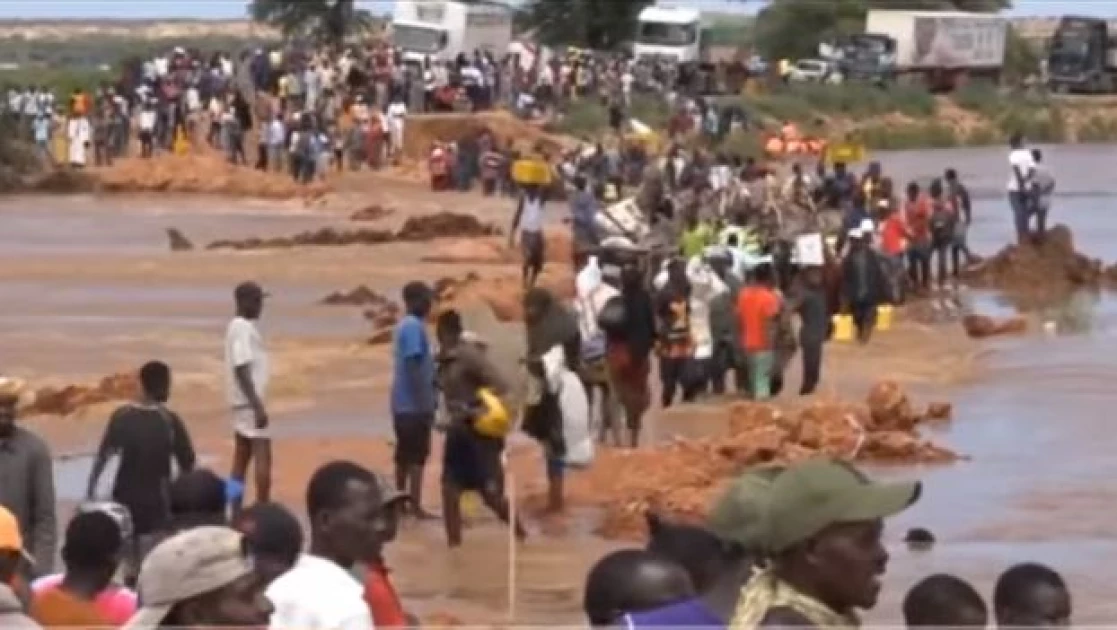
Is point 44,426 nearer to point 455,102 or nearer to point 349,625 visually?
point 349,625

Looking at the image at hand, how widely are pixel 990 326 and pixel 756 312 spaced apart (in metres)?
8.47

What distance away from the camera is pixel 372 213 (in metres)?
42.4

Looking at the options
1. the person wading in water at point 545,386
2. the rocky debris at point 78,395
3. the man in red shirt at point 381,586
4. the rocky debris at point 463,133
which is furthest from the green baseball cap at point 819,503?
the rocky debris at point 463,133

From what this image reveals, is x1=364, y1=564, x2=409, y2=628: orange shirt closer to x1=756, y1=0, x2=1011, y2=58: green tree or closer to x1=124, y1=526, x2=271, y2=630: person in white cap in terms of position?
x1=124, y1=526, x2=271, y2=630: person in white cap

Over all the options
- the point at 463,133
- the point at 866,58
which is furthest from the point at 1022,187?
the point at 866,58

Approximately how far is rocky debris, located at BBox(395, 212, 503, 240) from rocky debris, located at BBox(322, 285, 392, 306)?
8027mm

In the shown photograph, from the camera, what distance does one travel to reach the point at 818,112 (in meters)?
73.4

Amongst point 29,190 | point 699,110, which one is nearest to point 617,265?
point 29,190

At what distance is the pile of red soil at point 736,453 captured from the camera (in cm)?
1681

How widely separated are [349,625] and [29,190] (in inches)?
1651

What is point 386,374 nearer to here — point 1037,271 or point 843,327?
point 843,327

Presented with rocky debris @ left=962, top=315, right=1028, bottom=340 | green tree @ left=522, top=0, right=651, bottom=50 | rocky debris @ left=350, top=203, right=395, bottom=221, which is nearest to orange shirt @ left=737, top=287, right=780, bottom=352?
rocky debris @ left=962, top=315, right=1028, bottom=340

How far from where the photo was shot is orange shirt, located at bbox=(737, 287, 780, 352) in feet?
66.9

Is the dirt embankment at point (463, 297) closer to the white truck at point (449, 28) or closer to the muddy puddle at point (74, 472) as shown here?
the muddy puddle at point (74, 472)
